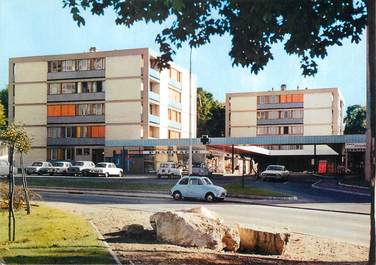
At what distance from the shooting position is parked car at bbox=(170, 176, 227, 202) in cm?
2511

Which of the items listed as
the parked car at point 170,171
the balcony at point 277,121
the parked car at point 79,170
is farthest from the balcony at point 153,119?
the balcony at point 277,121

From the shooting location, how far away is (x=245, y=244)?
1212 centimetres

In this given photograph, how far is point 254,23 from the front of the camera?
8.51 m

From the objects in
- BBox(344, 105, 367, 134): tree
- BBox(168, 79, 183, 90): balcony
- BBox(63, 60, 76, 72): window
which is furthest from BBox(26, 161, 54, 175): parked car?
BBox(344, 105, 367, 134): tree

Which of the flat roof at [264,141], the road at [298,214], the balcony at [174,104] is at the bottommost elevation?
the road at [298,214]

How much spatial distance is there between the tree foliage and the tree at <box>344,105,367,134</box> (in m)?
58.7

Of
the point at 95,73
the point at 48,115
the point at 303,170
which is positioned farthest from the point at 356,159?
the point at 48,115

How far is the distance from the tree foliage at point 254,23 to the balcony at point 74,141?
49932mm

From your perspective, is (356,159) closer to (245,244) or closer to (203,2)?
(245,244)

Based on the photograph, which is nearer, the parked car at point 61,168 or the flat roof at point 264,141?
the flat roof at point 264,141

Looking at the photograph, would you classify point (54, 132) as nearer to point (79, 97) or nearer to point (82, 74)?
point (79, 97)

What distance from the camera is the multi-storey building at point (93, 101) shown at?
5303cm

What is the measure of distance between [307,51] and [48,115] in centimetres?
4966

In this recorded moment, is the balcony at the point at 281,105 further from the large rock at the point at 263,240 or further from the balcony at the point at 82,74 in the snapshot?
the large rock at the point at 263,240
